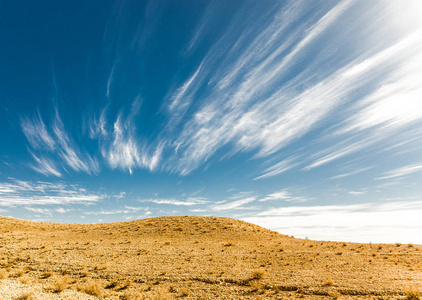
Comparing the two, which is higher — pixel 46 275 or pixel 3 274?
pixel 46 275

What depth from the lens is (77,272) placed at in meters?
21.0

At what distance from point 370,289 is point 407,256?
1471cm

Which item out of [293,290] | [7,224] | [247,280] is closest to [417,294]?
[293,290]

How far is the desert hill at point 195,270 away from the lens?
642 inches

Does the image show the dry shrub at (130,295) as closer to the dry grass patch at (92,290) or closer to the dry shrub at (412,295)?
the dry grass patch at (92,290)

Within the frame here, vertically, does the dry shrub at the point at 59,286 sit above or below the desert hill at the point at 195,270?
below

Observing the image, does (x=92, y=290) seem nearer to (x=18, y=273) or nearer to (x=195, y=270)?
(x=195, y=270)

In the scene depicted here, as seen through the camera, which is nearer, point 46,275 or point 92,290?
point 92,290

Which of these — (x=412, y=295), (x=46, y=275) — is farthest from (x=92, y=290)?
(x=412, y=295)

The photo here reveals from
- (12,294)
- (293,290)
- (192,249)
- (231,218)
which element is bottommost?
(12,294)

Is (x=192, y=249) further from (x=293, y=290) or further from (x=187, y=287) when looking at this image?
(x=293, y=290)

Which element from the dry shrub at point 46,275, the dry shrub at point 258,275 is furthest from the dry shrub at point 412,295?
the dry shrub at point 46,275

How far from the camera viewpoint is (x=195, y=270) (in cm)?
2089

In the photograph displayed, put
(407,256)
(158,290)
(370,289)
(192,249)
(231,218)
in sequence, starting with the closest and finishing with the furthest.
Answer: (370,289) < (158,290) < (407,256) < (192,249) < (231,218)
